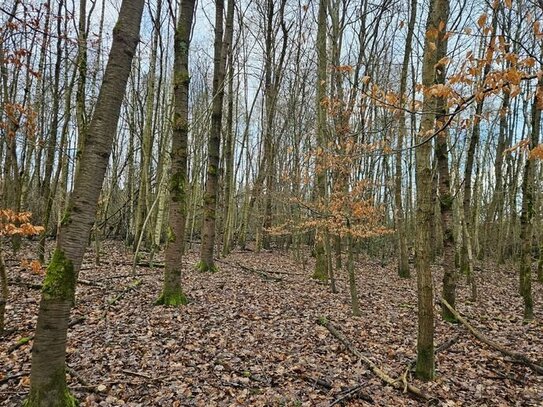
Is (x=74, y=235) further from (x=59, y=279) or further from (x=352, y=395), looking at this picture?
(x=352, y=395)

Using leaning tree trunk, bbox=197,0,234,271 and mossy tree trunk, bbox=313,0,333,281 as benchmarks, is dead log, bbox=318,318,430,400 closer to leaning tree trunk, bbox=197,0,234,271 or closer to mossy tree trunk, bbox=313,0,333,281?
mossy tree trunk, bbox=313,0,333,281

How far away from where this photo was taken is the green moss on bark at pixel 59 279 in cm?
310

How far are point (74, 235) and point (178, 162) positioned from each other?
12.8 ft

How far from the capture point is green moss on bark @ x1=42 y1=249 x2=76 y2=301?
310 centimetres

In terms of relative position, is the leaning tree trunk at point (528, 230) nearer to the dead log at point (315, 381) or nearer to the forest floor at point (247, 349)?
the forest floor at point (247, 349)

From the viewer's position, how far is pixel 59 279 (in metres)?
3.11

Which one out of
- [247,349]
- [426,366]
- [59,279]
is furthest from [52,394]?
[426,366]

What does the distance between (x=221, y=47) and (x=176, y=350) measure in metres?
8.70

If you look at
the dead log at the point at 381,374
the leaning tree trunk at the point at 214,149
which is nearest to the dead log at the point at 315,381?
the dead log at the point at 381,374

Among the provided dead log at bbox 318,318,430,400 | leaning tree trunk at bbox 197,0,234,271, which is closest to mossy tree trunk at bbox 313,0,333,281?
leaning tree trunk at bbox 197,0,234,271

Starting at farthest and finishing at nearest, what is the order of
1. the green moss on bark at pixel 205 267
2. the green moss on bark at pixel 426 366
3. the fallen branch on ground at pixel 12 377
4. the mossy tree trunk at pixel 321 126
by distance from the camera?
the green moss on bark at pixel 205 267
the mossy tree trunk at pixel 321 126
the green moss on bark at pixel 426 366
the fallen branch on ground at pixel 12 377

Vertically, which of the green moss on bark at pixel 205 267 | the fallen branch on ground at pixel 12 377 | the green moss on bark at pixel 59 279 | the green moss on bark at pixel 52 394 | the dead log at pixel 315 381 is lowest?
the dead log at pixel 315 381

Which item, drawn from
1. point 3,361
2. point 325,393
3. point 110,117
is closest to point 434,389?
point 325,393

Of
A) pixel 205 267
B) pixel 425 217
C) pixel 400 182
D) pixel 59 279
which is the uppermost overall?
pixel 400 182
